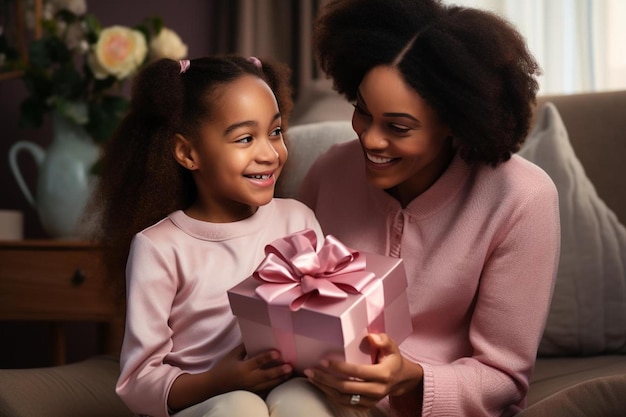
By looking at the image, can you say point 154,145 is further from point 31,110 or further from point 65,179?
point 31,110

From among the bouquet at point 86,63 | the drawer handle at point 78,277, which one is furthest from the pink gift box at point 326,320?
the bouquet at point 86,63

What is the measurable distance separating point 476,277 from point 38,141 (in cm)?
207

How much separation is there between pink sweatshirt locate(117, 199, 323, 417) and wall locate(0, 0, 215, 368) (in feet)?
5.82

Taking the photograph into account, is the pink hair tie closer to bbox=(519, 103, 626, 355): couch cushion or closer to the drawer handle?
bbox=(519, 103, 626, 355): couch cushion

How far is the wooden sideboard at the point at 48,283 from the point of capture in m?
2.32

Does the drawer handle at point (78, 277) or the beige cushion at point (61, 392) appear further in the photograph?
the drawer handle at point (78, 277)

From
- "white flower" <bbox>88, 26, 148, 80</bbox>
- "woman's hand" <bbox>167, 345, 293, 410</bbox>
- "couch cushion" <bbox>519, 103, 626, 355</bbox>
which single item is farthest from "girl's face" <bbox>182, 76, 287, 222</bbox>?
"white flower" <bbox>88, 26, 148, 80</bbox>

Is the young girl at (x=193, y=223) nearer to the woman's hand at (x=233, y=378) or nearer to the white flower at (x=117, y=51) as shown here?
the woman's hand at (x=233, y=378)

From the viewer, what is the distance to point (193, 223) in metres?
1.37

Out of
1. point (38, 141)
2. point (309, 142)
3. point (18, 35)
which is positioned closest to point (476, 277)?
point (309, 142)

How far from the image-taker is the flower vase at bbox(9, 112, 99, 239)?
7.88ft

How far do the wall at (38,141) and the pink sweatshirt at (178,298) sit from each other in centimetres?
178

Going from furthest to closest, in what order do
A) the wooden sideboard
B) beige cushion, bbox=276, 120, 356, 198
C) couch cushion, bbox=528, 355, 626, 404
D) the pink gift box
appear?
the wooden sideboard
beige cushion, bbox=276, 120, 356, 198
couch cushion, bbox=528, 355, 626, 404
the pink gift box

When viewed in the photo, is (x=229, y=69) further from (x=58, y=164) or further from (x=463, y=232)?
(x=58, y=164)
